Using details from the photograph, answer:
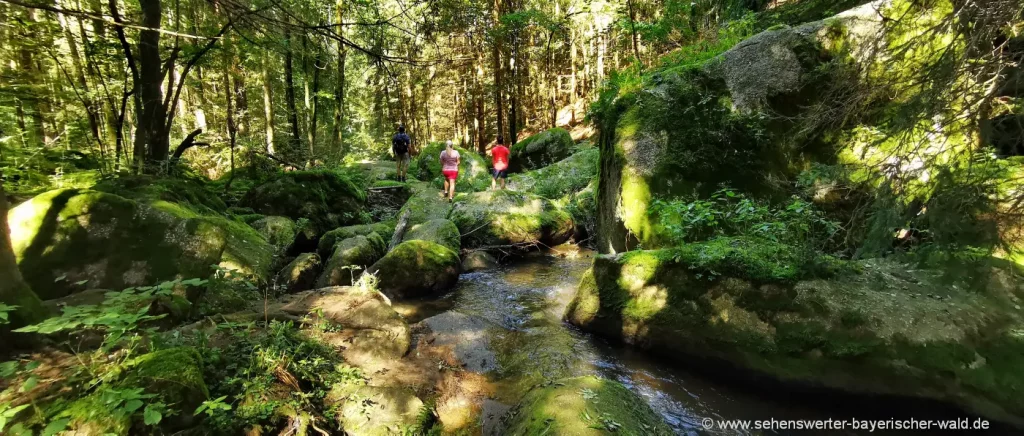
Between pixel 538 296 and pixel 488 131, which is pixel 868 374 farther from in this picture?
pixel 488 131

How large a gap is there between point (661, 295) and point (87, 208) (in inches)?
281

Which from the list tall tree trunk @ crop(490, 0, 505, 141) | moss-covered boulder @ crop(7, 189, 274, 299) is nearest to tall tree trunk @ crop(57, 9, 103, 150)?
moss-covered boulder @ crop(7, 189, 274, 299)

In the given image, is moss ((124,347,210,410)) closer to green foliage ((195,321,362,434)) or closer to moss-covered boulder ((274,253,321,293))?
green foliage ((195,321,362,434))

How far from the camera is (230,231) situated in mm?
6199

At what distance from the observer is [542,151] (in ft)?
63.0

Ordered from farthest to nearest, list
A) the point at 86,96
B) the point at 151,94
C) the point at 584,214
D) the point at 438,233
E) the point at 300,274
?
the point at 584,214
the point at 438,233
the point at 86,96
the point at 300,274
the point at 151,94

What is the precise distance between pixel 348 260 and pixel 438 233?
2365 mm

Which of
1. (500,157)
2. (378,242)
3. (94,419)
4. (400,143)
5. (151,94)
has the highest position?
(400,143)

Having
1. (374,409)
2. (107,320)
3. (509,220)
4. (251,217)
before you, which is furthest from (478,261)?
(107,320)

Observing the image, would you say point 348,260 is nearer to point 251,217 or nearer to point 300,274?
point 300,274

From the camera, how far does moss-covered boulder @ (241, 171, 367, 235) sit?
10.9m

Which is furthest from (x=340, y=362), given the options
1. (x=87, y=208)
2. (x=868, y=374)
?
(x=868, y=374)

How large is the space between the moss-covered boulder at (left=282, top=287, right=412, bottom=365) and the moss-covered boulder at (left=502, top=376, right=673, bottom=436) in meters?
1.70

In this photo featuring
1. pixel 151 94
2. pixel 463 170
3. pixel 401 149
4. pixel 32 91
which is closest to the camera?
pixel 32 91
